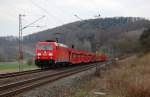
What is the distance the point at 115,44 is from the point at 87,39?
36.6 ft

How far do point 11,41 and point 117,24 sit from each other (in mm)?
39245

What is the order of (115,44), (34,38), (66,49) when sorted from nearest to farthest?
(66,49) → (115,44) → (34,38)

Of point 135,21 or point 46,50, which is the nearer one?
point 46,50

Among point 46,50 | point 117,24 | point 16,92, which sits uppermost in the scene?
point 117,24

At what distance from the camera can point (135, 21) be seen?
159375 mm

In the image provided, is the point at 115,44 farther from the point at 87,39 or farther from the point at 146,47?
the point at 146,47

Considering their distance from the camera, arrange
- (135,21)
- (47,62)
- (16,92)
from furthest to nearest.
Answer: (135,21) → (47,62) → (16,92)

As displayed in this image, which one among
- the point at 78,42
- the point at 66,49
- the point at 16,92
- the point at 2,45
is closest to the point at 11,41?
the point at 2,45

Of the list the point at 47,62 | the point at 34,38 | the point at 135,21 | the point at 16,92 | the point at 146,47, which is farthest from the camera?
the point at 135,21

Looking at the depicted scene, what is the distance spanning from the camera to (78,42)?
92.6m

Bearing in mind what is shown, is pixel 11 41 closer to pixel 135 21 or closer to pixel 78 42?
pixel 78 42

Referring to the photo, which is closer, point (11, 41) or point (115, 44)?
point (115, 44)

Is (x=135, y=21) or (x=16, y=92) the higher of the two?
(x=135, y=21)

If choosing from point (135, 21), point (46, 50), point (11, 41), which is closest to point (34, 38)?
point (11, 41)
